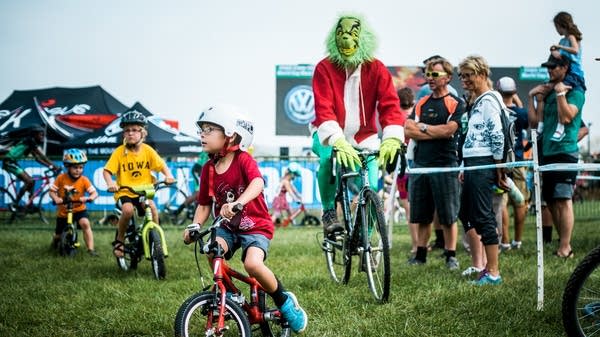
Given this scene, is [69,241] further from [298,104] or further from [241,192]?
[298,104]

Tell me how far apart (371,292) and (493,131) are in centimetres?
188

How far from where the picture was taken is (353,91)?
17.4 feet

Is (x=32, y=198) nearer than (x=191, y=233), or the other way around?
(x=191, y=233)

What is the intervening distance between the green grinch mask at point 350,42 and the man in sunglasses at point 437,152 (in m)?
1.37

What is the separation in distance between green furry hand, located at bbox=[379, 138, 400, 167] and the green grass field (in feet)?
3.74

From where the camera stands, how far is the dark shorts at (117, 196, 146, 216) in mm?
7053

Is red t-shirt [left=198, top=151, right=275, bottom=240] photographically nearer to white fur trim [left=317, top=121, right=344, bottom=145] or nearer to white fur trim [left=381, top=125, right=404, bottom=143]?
white fur trim [left=317, top=121, right=344, bottom=145]

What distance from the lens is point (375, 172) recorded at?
5301 mm

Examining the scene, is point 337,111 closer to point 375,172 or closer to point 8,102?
point 375,172

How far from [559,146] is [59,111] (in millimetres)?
21377

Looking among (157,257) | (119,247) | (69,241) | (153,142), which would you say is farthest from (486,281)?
(153,142)

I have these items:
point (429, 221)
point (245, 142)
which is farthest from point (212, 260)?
point (429, 221)

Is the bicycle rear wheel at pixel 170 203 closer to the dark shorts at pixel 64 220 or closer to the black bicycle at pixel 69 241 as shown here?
the dark shorts at pixel 64 220

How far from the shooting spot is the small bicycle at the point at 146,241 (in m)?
6.43
